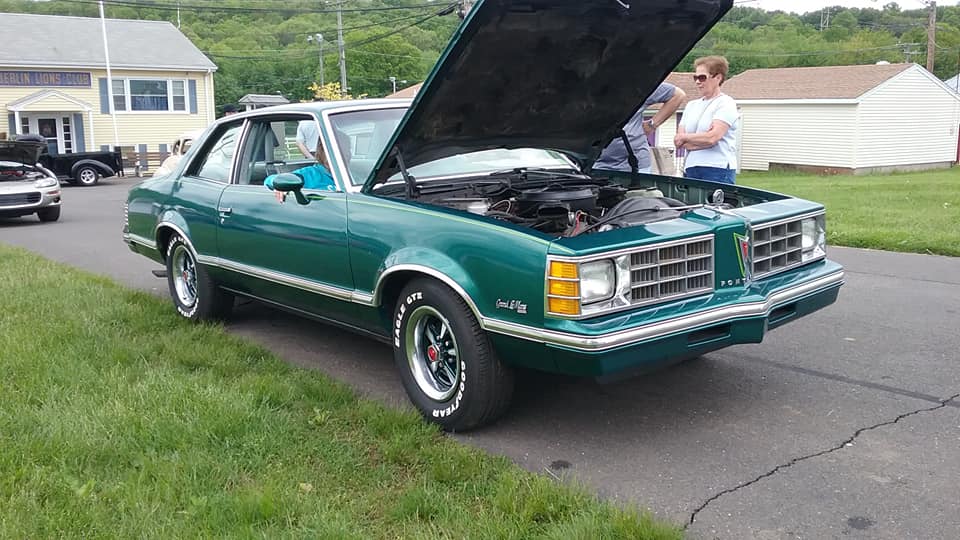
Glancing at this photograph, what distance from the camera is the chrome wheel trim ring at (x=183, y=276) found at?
6.40m

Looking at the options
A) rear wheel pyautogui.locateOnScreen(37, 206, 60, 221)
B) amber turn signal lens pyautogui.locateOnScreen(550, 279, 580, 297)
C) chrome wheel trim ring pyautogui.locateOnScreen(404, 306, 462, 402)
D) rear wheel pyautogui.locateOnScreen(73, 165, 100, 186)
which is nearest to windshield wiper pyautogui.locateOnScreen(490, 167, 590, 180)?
chrome wheel trim ring pyautogui.locateOnScreen(404, 306, 462, 402)

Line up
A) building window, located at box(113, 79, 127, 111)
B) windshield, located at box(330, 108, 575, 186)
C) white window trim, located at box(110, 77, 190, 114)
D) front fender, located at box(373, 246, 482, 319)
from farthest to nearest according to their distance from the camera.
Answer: white window trim, located at box(110, 77, 190, 114)
building window, located at box(113, 79, 127, 111)
windshield, located at box(330, 108, 575, 186)
front fender, located at box(373, 246, 482, 319)

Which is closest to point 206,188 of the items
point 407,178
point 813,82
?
point 407,178

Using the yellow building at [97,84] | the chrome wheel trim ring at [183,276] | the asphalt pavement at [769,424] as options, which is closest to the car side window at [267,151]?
the chrome wheel trim ring at [183,276]

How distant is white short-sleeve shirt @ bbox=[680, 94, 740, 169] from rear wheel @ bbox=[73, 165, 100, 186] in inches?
938

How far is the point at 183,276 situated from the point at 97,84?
3293cm

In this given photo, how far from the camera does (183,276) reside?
6516 millimetres

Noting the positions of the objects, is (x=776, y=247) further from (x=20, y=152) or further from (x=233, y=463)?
(x=20, y=152)

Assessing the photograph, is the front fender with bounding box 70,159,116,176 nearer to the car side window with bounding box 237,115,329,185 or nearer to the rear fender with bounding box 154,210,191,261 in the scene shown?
the rear fender with bounding box 154,210,191,261

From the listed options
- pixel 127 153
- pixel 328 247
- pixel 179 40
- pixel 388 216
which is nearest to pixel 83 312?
pixel 328 247

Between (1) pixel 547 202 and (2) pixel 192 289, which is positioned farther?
(2) pixel 192 289

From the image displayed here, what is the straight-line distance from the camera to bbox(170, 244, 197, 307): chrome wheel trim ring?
640 cm

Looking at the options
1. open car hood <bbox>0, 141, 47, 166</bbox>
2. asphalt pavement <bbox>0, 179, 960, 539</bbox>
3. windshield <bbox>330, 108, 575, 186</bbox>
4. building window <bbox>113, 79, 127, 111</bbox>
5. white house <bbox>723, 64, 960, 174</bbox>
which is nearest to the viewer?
asphalt pavement <bbox>0, 179, 960, 539</bbox>

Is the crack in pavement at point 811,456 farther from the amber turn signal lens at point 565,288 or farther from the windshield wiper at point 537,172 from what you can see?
the windshield wiper at point 537,172
